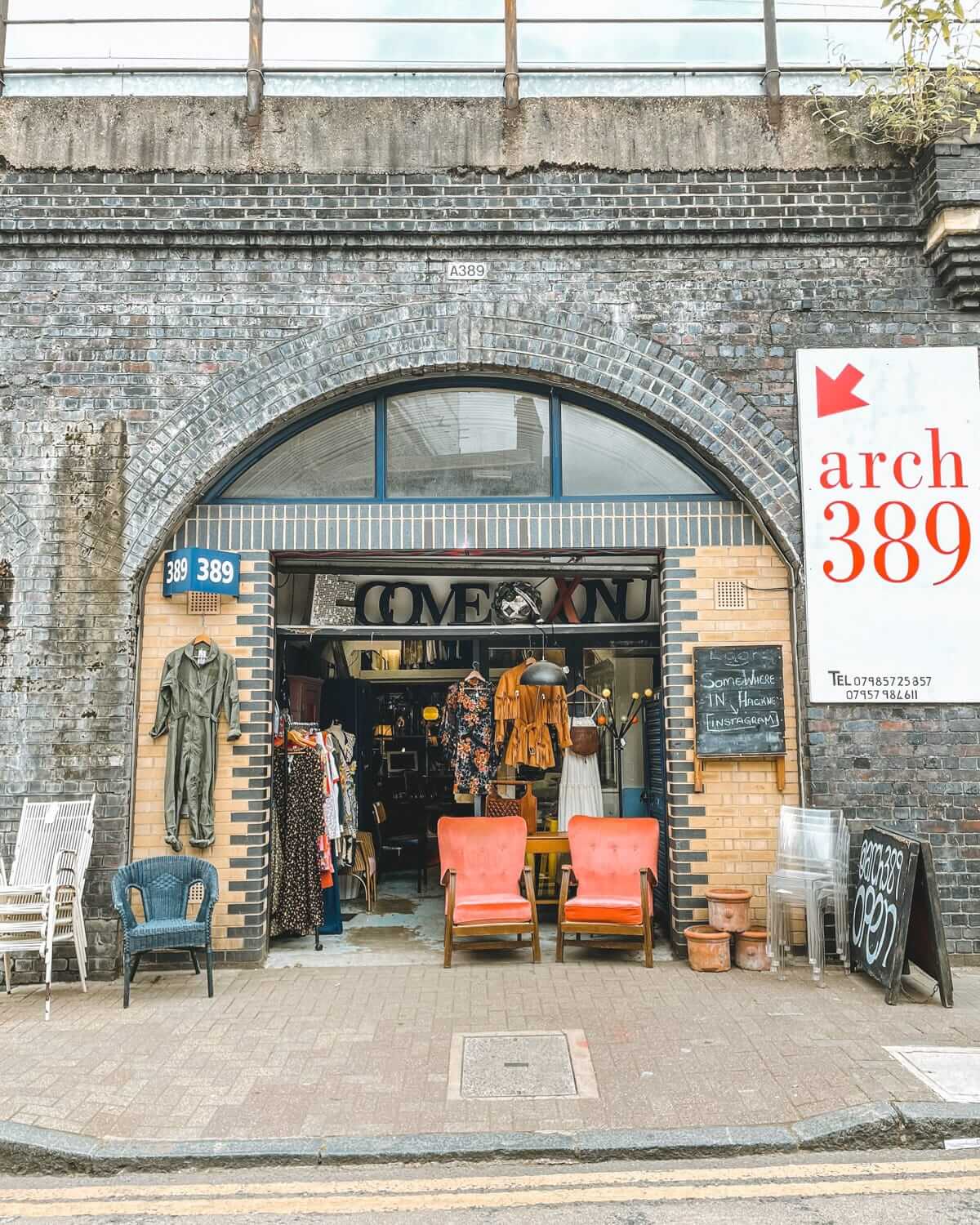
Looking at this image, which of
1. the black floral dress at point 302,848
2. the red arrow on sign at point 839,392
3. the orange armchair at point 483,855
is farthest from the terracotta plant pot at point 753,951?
the red arrow on sign at point 839,392

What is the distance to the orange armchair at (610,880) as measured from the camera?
7.58m

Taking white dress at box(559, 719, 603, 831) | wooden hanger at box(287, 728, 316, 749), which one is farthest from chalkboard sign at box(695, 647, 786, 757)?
wooden hanger at box(287, 728, 316, 749)

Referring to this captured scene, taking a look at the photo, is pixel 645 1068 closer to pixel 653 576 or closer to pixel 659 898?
pixel 659 898

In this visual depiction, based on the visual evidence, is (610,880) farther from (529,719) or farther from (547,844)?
(529,719)

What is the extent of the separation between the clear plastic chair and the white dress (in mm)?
2191

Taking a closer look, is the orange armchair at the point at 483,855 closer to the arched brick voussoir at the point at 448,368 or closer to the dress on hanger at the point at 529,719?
the dress on hanger at the point at 529,719

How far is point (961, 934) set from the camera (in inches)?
295

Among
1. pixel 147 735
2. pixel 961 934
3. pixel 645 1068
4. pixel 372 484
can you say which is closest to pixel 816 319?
pixel 372 484

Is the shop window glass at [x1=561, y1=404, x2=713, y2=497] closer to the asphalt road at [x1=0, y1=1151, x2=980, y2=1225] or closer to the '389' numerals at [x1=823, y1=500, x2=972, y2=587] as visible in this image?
the '389' numerals at [x1=823, y1=500, x2=972, y2=587]

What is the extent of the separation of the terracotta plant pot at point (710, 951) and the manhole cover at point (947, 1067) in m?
1.83

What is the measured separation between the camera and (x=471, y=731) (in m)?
9.59

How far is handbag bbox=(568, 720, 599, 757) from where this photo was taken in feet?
30.8

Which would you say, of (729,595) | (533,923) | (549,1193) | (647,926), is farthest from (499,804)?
(549,1193)

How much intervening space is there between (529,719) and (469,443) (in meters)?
2.79
